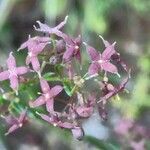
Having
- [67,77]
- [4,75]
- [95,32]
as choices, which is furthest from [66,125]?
[95,32]

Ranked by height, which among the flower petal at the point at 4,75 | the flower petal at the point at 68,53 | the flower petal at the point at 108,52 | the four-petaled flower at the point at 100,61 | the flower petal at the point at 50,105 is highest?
the flower petal at the point at 108,52

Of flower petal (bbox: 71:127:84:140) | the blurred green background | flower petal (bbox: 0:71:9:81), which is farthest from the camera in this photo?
the blurred green background

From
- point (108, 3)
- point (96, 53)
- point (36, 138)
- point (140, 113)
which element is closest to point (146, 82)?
point (140, 113)

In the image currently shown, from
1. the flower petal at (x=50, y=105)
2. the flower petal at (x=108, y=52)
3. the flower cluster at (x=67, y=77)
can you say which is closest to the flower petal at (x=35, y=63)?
the flower cluster at (x=67, y=77)

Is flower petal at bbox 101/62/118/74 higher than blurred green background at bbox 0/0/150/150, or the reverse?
blurred green background at bbox 0/0/150/150

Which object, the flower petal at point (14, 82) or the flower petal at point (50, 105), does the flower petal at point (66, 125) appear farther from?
the flower petal at point (14, 82)

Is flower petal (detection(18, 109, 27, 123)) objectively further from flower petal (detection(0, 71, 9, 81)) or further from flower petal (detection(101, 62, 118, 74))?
flower petal (detection(101, 62, 118, 74))

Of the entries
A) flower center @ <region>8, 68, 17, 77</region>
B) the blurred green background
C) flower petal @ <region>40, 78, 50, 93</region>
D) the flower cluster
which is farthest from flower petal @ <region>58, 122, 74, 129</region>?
the blurred green background
